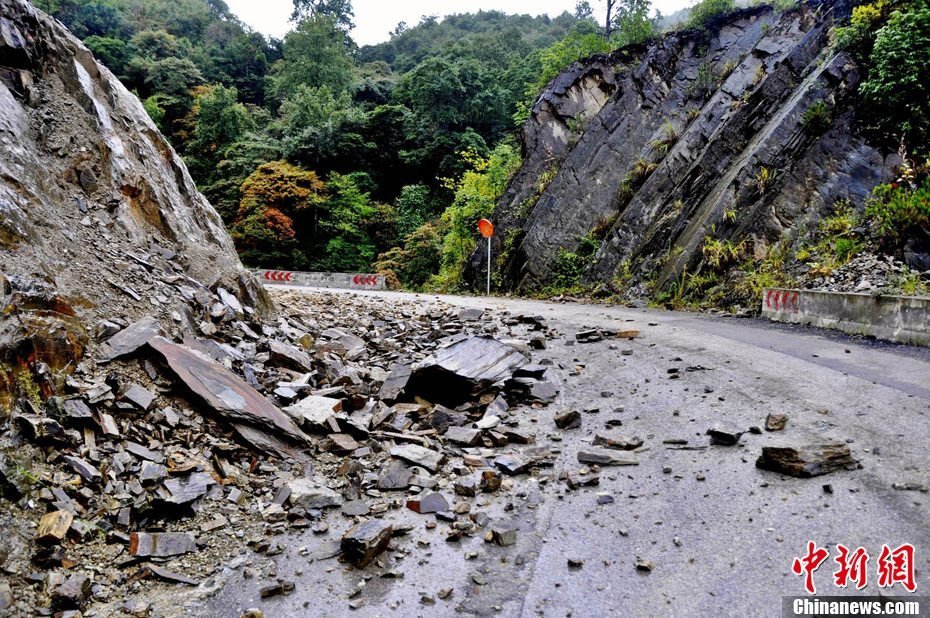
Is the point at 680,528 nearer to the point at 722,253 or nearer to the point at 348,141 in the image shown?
the point at 722,253

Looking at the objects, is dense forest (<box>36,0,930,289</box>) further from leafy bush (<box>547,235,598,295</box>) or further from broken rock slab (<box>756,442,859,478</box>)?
broken rock slab (<box>756,442,859,478</box>)

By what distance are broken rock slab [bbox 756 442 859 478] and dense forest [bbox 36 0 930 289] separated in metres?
13.0

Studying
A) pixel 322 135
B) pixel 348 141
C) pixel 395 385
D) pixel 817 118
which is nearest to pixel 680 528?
pixel 395 385

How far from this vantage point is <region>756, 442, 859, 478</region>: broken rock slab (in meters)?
3.02

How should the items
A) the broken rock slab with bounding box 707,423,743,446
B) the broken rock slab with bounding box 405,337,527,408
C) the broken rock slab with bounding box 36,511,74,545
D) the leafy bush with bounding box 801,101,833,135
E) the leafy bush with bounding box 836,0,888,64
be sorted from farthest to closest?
the leafy bush with bounding box 801,101,833,135 < the leafy bush with bounding box 836,0,888,64 < the broken rock slab with bounding box 405,337,527,408 < the broken rock slab with bounding box 707,423,743,446 < the broken rock slab with bounding box 36,511,74,545

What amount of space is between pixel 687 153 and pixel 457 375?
42.5ft

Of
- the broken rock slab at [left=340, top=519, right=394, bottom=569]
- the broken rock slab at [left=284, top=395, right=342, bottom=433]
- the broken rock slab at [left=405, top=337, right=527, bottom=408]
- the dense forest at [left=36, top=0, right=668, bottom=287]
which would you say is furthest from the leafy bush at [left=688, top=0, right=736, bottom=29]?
the broken rock slab at [left=340, top=519, right=394, bottom=569]

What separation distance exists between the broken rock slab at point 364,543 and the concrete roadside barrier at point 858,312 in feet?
21.9

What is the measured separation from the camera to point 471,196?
2103 centimetres

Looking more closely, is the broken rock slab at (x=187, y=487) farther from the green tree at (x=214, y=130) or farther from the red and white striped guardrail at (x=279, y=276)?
the green tree at (x=214, y=130)

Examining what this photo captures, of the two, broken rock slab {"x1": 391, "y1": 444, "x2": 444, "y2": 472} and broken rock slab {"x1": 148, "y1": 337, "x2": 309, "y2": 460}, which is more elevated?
broken rock slab {"x1": 148, "y1": 337, "x2": 309, "y2": 460}

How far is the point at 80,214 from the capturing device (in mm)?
5742

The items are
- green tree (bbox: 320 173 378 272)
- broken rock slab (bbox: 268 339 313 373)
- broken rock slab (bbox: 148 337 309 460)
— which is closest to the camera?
broken rock slab (bbox: 148 337 309 460)

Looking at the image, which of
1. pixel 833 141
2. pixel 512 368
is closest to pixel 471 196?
pixel 833 141
